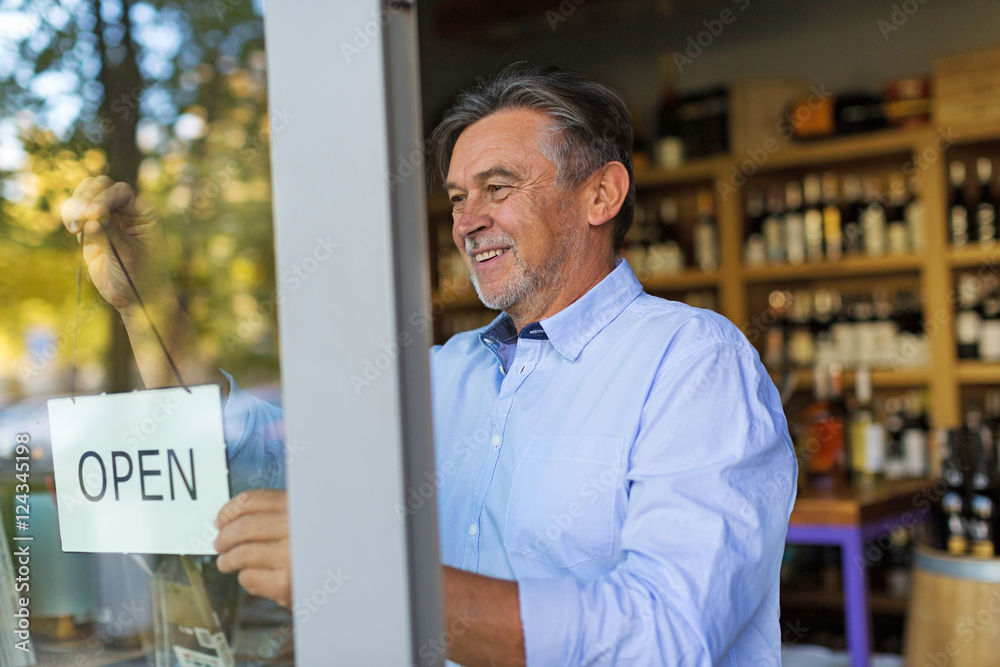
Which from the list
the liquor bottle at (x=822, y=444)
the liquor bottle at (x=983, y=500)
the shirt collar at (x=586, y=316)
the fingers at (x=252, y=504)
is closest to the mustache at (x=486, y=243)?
the shirt collar at (x=586, y=316)

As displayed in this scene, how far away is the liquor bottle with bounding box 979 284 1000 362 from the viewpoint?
103 inches

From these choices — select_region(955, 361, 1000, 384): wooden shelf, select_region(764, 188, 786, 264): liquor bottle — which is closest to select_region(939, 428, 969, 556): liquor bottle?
select_region(955, 361, 1000, 384): wooden shelf

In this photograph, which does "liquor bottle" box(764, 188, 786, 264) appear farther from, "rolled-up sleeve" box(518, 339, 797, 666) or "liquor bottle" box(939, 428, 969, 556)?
"rolled-up sleeve" box(518, 339, 797, 666)

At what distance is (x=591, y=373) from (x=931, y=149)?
7.14ft

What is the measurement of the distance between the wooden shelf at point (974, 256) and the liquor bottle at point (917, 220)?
0.09m

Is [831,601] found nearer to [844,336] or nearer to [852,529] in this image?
[844,336]

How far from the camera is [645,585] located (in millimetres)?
699

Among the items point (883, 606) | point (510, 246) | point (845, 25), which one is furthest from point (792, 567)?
point (510, 246)

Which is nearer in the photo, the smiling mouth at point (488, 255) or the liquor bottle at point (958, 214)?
the smiling mouth at point (488, 255)

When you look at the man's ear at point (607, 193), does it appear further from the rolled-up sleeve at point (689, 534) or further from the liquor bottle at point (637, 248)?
the liquor bottle at point (637, 248)

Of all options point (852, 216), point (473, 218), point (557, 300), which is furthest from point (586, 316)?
point (852, 216)

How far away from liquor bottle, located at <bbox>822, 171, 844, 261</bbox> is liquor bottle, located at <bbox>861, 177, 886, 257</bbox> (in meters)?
0.08

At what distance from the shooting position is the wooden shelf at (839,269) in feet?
9.00

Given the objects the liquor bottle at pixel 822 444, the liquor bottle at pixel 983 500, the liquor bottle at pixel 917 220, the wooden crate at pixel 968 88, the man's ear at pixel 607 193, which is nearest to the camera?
the man's ear at pixel 607 193
